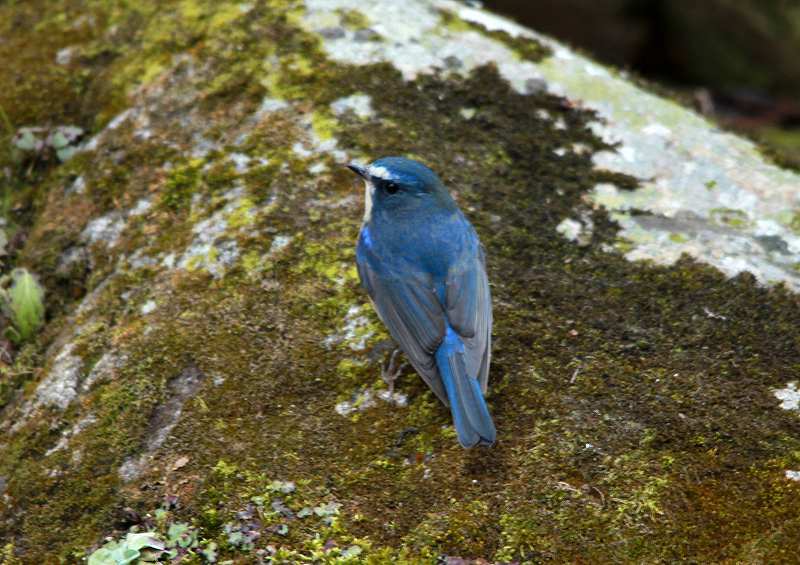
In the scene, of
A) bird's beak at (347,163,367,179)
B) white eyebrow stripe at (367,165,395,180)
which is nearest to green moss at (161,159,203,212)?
bird's beak at (347,163,367,179)

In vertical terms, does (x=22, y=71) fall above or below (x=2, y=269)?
above

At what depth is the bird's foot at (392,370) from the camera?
11.6ft

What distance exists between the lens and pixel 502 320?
377 cm

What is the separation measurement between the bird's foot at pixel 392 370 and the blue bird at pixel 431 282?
106 millimetres

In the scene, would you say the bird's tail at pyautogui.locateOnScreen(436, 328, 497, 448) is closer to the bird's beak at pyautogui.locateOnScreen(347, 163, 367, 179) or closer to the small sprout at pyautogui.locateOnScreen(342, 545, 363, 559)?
the small sprout at pyautogui.locateOnScreen(342, 545, 363, 559)

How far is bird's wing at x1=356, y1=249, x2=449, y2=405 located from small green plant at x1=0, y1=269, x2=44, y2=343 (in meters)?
1.51

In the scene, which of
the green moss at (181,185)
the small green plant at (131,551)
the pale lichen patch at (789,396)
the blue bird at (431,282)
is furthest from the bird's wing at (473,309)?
the green moss at (181,185)

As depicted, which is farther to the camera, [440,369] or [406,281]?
[406,281]

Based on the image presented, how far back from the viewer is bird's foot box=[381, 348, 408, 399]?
3.53 m

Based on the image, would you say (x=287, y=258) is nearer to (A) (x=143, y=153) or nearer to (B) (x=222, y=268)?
(B) (x=222, y=268)

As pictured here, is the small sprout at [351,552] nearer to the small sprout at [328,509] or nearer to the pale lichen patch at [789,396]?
the small sprout at [328,509]

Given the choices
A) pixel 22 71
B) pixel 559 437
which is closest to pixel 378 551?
pixel 559 437

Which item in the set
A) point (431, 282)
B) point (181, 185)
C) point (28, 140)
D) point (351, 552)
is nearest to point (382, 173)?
point (431, 282)

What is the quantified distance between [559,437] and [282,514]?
1000 mm
